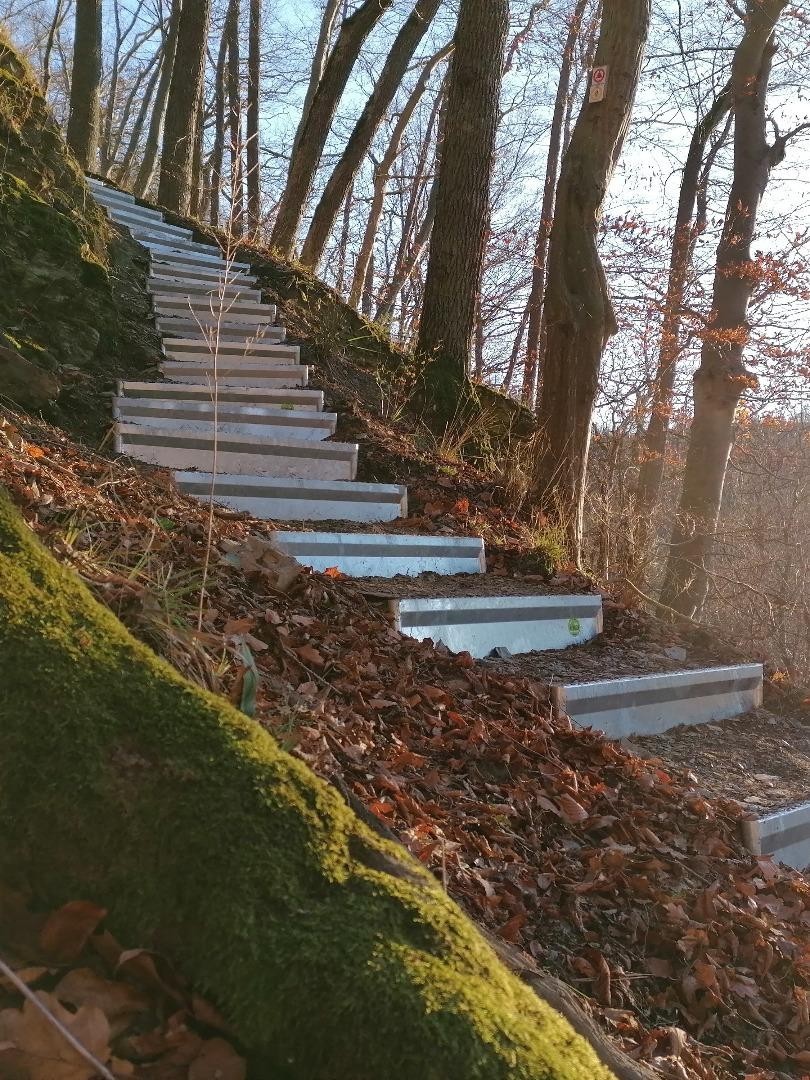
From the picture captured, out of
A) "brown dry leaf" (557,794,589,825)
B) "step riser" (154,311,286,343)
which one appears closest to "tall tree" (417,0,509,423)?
"step riser" (154,311,286,343)

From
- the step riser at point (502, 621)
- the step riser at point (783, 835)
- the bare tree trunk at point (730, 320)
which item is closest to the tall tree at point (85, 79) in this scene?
the bare tree trunk at point (730, 320)

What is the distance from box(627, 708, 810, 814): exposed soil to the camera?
3.52m

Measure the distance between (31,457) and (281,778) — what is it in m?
2.33

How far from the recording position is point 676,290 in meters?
12.7

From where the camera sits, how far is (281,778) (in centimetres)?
156

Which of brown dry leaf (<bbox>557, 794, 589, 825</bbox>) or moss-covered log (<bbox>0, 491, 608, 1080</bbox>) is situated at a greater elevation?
moss-covered log (<bbox>0, 491, 608, 1080</bbox>)

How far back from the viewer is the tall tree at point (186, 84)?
418 inches

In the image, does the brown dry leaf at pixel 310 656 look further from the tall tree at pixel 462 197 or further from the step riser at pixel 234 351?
the tall tree at pixel 462 197

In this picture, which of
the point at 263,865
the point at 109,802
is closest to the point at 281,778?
the point at 263,865

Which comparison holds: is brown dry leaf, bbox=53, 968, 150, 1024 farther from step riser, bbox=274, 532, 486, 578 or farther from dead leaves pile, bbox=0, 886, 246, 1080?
step riser, bbox=274, 532, 486, 578

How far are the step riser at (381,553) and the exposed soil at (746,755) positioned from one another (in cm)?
143

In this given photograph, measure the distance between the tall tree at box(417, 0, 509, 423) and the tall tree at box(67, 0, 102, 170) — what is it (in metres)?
6.51

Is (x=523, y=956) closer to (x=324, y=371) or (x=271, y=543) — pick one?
(x=271, y=543)

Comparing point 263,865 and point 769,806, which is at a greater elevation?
point 263,865
